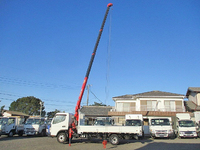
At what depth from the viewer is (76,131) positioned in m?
15.0

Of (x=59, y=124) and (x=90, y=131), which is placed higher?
(x=59, y=124)

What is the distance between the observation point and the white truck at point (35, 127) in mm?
19828

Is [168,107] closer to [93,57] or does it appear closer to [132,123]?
[132,123]

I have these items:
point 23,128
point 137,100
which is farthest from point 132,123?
point 137,100

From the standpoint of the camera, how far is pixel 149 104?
31.8 metres

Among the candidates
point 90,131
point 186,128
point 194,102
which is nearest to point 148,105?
point 194,102

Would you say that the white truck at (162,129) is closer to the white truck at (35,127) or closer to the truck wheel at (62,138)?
the truck wheel at (62,138)

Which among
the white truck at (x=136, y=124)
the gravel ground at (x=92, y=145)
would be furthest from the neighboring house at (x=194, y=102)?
the gravel ground at (x=92, y=145)

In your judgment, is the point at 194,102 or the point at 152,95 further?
the point at 194,102

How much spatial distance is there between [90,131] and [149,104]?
19.9 meters

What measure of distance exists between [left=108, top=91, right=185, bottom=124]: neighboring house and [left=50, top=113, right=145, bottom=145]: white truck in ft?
54.3

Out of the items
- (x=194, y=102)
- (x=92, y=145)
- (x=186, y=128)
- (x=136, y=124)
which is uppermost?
(x=194, y=102)

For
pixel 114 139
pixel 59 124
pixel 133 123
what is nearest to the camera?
pixel 114 139

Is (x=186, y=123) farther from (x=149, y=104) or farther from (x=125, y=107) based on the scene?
(x=125, y=107)
